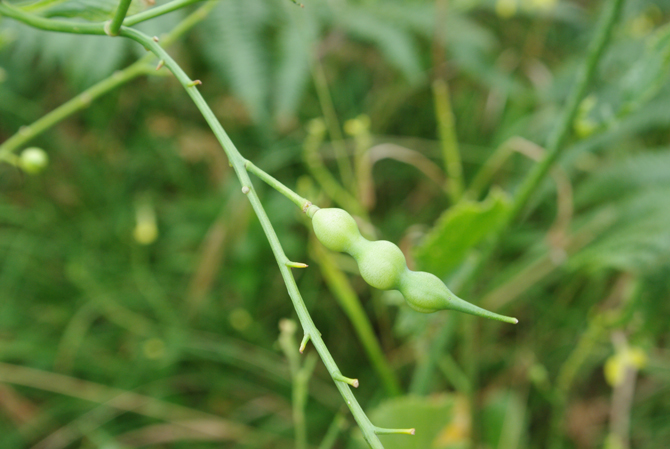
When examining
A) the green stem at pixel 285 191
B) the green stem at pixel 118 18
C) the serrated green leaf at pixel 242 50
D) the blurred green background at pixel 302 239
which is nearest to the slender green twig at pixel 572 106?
the blurred green background at pixel 302 239

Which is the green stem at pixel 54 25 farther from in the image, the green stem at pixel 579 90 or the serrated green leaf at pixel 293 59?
the serrated green leaf at pixel 293 59

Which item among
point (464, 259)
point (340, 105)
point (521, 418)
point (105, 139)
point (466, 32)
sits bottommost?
point (521, 418)

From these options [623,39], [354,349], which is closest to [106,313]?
[354,349]

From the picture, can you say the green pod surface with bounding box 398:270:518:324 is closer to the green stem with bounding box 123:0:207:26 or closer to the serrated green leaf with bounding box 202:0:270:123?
the green stem with bounding box 123:0:207:26

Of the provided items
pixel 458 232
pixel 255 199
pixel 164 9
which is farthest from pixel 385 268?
pixel 458 232

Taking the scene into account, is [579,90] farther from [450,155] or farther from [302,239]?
[302,239]

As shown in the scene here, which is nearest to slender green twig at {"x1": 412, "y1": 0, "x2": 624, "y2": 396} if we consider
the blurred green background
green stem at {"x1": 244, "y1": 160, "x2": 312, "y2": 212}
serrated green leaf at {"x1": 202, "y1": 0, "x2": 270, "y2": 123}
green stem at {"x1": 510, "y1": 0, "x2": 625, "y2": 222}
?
green stem at {"x1": 510, "y1": 0, "x2": 625, "y2": 222}

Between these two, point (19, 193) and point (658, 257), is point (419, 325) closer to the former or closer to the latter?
point (658, 257)
